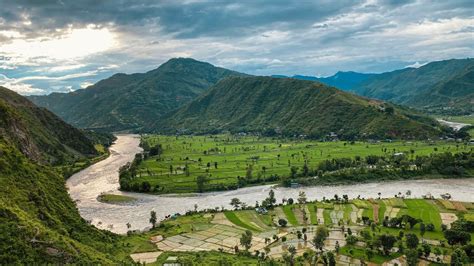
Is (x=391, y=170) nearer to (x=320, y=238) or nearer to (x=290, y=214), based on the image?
(x=290, y=214)

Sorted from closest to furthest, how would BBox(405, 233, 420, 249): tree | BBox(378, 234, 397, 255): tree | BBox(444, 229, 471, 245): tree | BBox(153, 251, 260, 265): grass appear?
BBox(153, 251, 260, 265): grass
BBox(378, 234, 397, 255): tree
BBox(405, 233, 420, 249): tree
BBox(444, 229, 471, 245): tree


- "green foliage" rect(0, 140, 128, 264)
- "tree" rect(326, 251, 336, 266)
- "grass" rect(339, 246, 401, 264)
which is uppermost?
"green foliage" rect(0, 140, 128, 264)

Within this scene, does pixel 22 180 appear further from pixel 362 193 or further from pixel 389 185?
pixel 389 185

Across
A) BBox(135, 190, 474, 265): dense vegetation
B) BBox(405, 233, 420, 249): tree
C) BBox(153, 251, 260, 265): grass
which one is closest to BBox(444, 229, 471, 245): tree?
BBox(135, 190, 474, 265): dense vegetation

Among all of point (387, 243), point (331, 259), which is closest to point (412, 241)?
point (387, 243)

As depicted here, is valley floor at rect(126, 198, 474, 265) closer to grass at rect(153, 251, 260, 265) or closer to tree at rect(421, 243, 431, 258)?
grass at rect(153, 251, 260, 265)

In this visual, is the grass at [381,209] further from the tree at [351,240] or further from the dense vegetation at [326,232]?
the tree at [351,240]

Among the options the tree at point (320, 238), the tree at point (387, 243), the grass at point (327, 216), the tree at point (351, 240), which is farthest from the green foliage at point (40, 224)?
the tree at point (387, 243)
